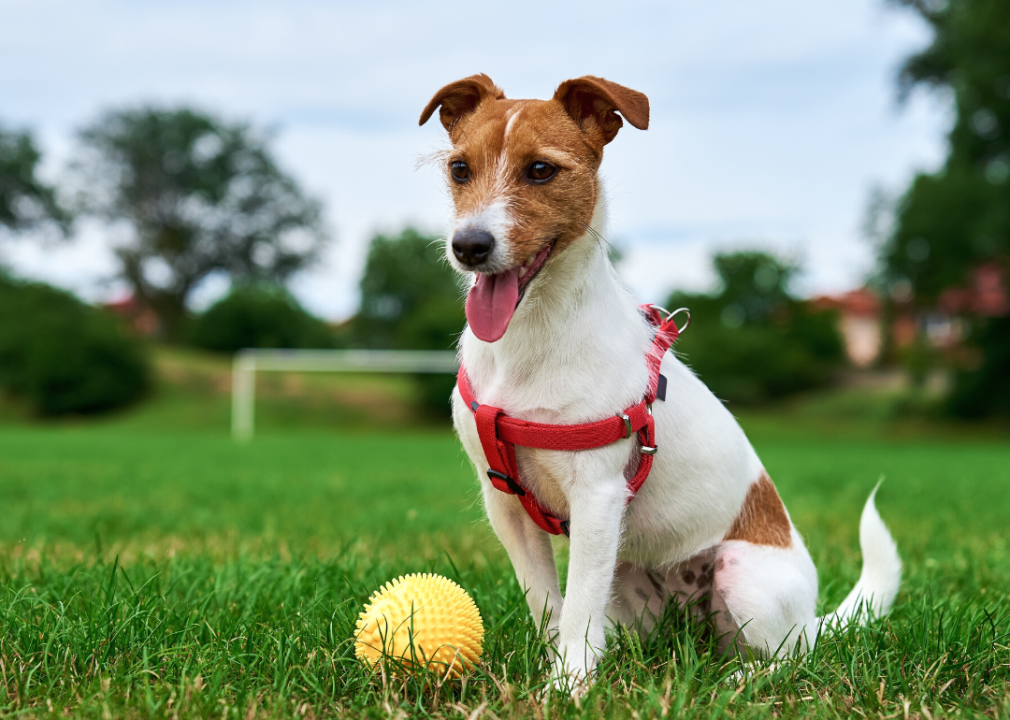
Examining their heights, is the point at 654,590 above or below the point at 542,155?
below

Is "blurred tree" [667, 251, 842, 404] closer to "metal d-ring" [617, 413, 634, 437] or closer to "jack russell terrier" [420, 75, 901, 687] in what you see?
"jack russell terrier" [420, 75, 901, 687]

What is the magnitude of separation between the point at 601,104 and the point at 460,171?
43 cm

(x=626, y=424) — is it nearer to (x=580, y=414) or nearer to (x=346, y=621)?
(x=580, y=414)

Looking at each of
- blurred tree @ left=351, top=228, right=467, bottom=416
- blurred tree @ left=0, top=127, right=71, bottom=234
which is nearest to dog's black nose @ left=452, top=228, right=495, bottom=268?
blurred tree @ left=351, top=228, right=467, bottom=416

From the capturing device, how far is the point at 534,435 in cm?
216

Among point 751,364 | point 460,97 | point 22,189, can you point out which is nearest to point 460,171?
point 460,97

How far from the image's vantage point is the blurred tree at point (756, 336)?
112ft

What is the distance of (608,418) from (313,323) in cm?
3239

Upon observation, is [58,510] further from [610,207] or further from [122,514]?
[610,207]

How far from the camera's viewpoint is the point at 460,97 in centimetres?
245

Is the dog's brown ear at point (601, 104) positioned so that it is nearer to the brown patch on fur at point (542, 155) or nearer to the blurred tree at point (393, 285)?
the brown patch on fur at point (542, 155)

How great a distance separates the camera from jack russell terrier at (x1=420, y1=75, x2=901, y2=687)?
84.6 inches

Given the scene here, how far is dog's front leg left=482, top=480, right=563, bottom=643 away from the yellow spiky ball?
24 centimetres

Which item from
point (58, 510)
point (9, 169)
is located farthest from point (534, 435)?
point (9, 169)
